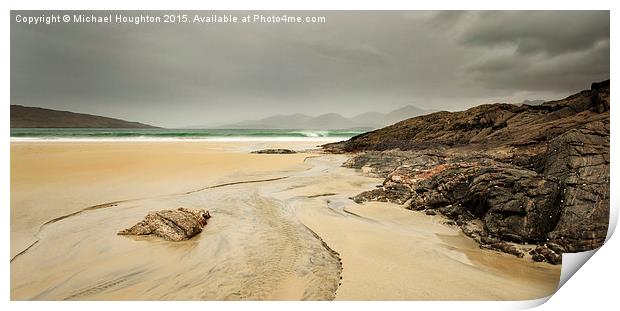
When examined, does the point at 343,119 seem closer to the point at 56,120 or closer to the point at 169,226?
the point at 169,226

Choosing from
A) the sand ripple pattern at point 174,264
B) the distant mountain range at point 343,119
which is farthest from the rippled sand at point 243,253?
the distant mountain range at point 343,119

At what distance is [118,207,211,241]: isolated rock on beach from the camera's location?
8.77 feet

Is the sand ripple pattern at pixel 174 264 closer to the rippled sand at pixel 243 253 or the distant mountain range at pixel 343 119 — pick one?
the rippled sand at pixel 243 253

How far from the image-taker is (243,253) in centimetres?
254

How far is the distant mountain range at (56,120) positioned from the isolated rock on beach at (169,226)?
50.2 inches

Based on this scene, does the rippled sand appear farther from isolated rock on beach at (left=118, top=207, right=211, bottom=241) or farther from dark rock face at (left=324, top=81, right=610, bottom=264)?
dark rock face at (left=324, top=81, right=610, bottom=264)

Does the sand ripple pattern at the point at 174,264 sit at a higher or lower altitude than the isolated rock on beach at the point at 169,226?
lower

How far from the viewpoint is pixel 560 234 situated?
252 centimetres

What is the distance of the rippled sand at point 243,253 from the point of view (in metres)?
2.30

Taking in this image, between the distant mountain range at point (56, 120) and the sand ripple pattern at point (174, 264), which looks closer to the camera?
the sand ripple pattern at point (174, 264)

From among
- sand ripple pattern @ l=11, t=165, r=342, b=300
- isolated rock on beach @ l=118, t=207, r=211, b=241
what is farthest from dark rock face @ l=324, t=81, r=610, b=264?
isolated rock on beach @ l=118, t=207, r=211, b=241

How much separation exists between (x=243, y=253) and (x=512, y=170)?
2.56 metres

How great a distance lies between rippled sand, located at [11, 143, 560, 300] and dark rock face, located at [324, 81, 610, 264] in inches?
10.1

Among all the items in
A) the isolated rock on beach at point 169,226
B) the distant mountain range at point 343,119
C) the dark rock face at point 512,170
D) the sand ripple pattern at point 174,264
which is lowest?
the sand ripple pattern at point 174,264
